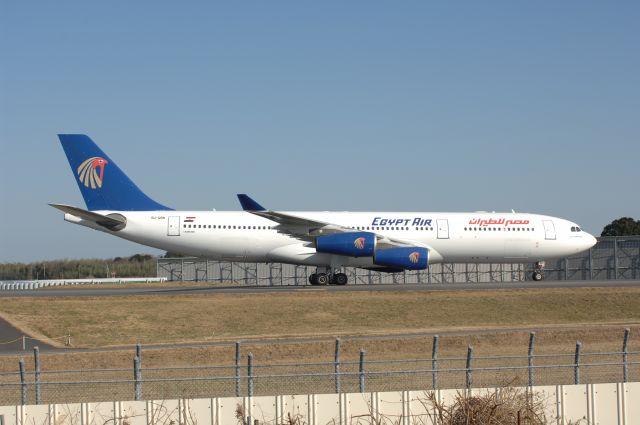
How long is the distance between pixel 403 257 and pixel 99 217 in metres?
13.7

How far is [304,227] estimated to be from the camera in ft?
143

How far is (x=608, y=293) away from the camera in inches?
1532

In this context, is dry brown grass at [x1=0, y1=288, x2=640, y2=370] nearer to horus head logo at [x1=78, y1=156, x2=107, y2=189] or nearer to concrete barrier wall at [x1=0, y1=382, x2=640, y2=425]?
horus head logo at [x1=78, y1=156, x2=107, y2=189]

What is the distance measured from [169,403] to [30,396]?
9.99m

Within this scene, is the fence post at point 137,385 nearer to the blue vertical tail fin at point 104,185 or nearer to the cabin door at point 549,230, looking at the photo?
the blue vertical tail fin at point 104,185

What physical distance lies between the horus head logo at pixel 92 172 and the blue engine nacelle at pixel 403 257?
537 inches

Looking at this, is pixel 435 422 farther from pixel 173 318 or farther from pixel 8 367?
pixel 173 318

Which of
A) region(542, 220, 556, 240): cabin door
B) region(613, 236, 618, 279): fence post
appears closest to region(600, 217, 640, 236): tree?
region(613, 236, 618, 279): fence post

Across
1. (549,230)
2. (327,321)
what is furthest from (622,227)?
(327,321)

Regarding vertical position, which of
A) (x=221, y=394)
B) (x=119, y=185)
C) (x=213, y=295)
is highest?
(x=119, y=185)

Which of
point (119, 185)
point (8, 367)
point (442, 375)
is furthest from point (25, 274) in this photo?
point (442, 375)

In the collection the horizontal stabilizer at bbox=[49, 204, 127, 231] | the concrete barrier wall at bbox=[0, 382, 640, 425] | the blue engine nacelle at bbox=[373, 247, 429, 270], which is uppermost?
the horizontal stabilizer at bbox=[49, 204, 127, 231]

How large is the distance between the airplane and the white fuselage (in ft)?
0.15

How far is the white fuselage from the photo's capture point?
144 feet
